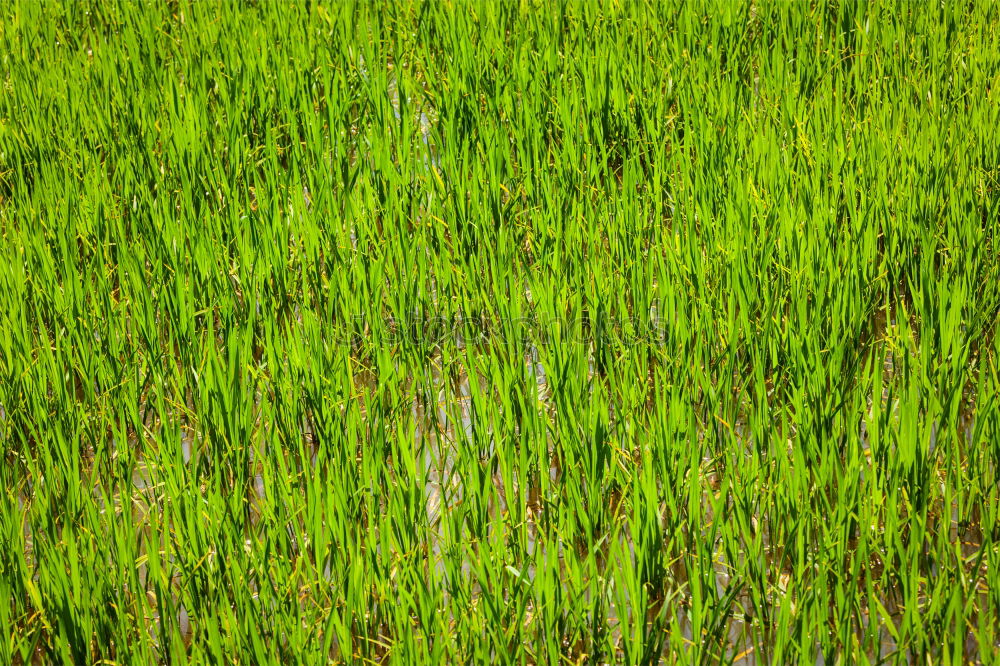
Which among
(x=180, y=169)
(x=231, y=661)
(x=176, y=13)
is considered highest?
(x=176, y=13)

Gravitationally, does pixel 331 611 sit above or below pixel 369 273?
below

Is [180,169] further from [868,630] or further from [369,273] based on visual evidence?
[868,630]

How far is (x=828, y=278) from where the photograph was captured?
1.98 meters

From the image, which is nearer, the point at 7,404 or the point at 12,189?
the point at 7,404

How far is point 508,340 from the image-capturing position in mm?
1881

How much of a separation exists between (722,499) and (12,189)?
2.05 metres

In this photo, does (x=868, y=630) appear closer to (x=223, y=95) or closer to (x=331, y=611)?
(x=331, y=611)

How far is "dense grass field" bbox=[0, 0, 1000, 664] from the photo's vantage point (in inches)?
55.5

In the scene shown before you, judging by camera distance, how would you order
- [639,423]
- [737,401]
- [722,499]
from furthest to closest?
[737,401] < [639,423] < [722,499]

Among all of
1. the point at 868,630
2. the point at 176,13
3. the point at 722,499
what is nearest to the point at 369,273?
the point at 722,499

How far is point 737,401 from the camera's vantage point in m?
1.80

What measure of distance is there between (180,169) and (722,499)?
66.9 inches

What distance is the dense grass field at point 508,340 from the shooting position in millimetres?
1410

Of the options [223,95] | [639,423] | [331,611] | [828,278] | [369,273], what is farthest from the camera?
[223,95]
